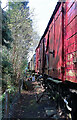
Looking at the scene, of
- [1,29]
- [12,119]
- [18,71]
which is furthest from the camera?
[18,71]

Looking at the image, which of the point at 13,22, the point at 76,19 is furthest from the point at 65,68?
the point at 13,22

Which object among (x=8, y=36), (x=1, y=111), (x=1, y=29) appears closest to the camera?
(x=1, y=111)

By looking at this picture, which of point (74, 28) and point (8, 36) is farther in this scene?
point (8, 36)

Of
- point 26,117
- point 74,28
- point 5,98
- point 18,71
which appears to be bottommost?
point 26,117

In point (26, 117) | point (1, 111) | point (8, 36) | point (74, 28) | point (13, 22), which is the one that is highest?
point (13, 22)

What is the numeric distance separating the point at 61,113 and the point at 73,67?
2.35 m

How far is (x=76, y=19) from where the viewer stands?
8.85 feet

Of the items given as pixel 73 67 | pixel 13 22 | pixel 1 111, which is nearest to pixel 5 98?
pixel 1 111

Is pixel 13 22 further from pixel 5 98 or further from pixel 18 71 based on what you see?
pixel 5 98

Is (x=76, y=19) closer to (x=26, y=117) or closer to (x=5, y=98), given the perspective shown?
(x=5, y=98)

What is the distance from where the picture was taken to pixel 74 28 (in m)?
2.80

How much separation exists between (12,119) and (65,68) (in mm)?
2505

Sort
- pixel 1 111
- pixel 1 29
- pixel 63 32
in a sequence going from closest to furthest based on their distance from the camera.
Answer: pixel 1 111 → pixel 63 32 → pixel 1 29

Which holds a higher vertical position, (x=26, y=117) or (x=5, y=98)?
(x=5, y=98)
